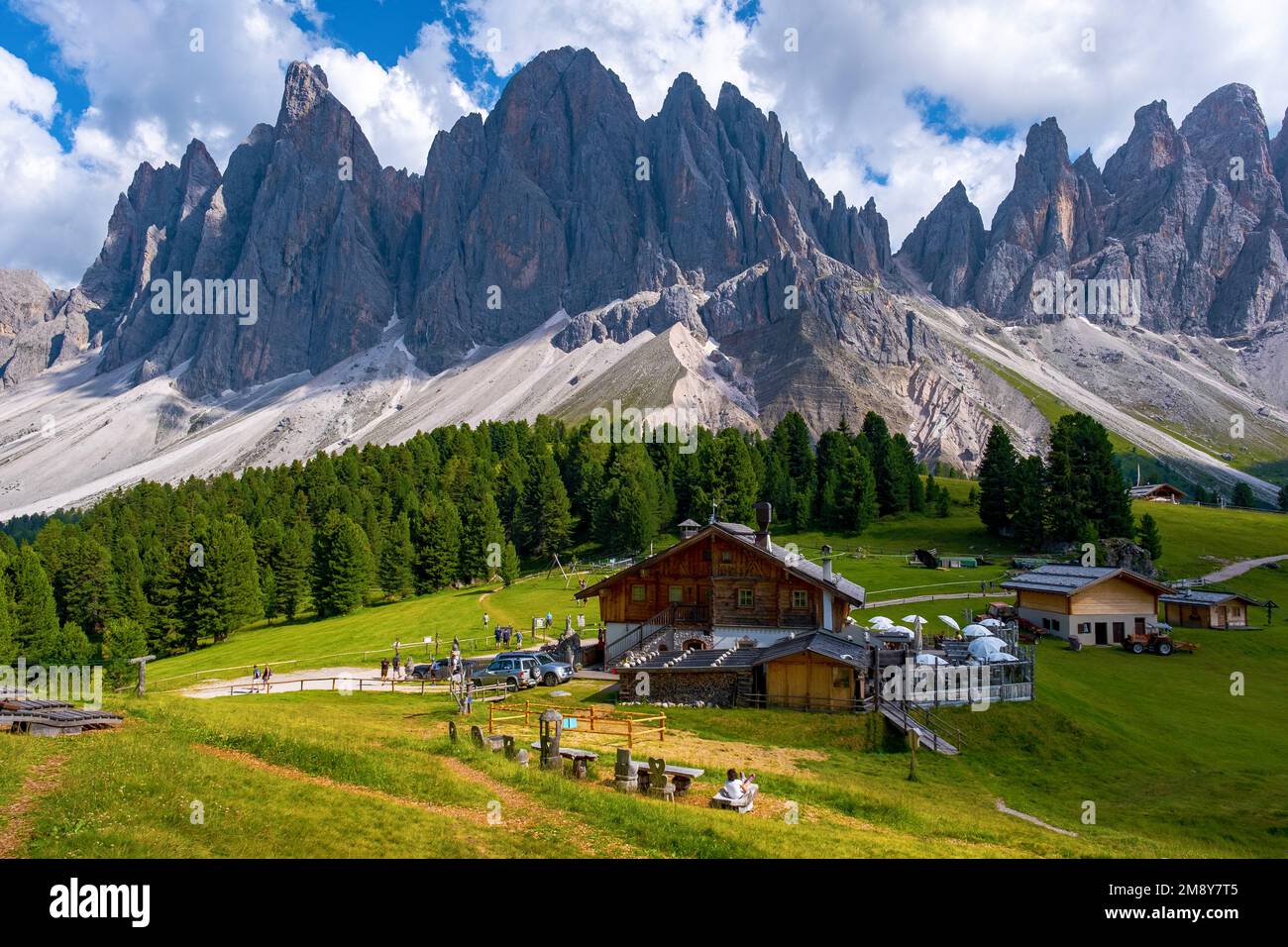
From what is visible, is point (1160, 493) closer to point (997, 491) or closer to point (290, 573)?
point (997, 491)

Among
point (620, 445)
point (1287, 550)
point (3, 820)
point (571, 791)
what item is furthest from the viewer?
point (620, 445)

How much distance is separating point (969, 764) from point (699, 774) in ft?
42.9

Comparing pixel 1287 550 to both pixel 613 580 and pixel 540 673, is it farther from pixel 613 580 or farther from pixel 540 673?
pixel 540 673

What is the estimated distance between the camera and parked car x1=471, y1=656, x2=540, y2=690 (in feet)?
133

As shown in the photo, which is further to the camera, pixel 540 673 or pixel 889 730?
pixel 540 673

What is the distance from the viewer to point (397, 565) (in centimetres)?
8512

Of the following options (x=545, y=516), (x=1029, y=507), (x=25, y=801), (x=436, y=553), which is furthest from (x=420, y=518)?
(x=25, y=801)

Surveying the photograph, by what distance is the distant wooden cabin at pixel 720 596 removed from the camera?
1768 inches

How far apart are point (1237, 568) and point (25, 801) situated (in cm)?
9272

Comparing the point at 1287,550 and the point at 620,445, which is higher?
the point at 620,445

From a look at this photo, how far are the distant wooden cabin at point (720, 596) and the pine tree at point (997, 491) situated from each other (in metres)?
52.6

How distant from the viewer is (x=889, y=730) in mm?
32250

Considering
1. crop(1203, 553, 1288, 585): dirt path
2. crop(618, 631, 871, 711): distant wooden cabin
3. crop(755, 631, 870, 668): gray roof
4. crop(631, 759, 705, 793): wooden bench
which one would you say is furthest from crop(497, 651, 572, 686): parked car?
crop(1203, 553, 1288, 585): dirt path
